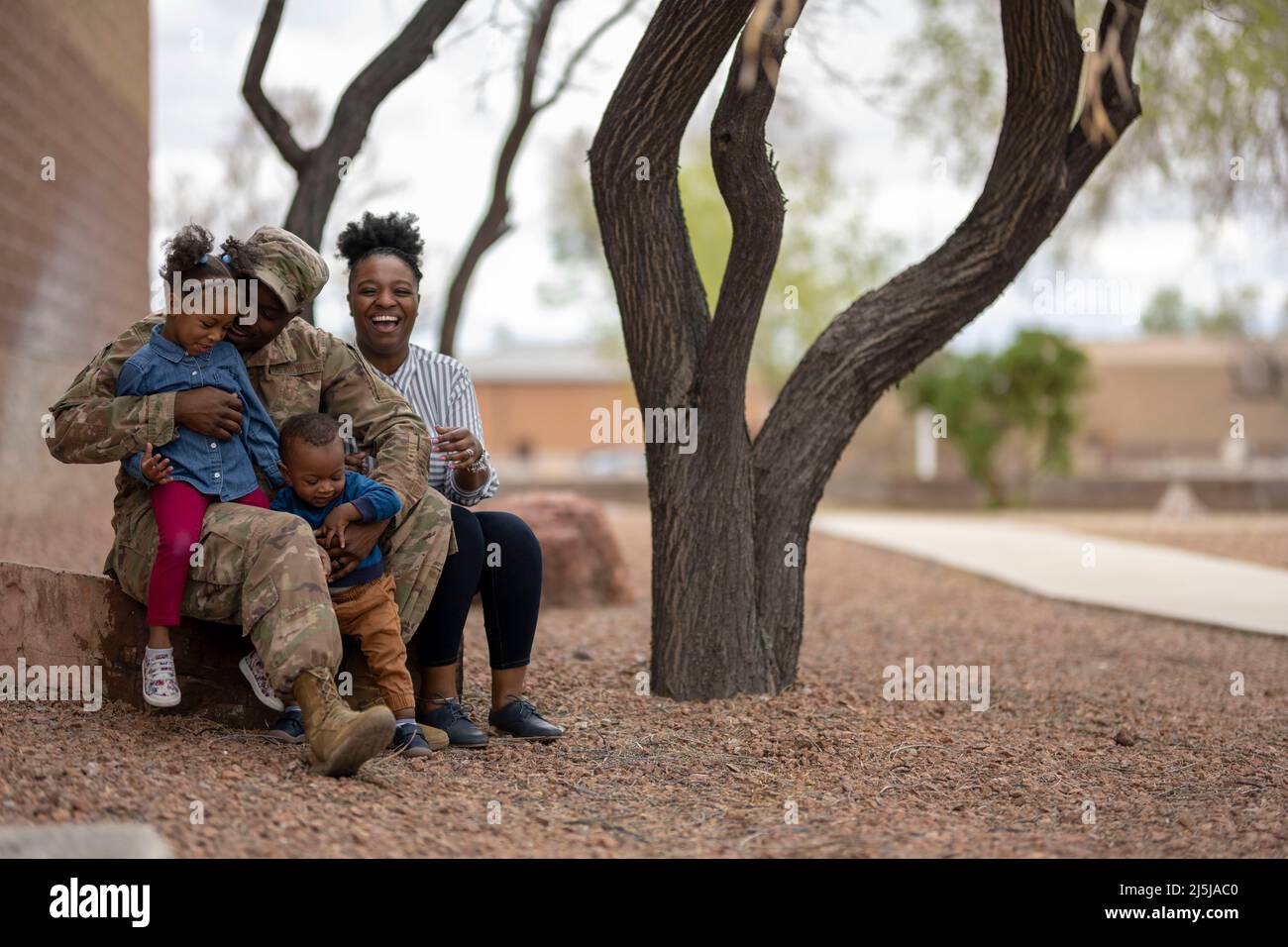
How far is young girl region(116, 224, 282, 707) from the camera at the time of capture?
12.0 ft

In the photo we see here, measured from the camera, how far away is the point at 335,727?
345 cm

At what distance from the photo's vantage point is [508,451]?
119 ft

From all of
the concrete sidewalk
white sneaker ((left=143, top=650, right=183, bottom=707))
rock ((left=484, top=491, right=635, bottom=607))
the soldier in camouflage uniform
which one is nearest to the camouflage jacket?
the soldier in camouflage uniform

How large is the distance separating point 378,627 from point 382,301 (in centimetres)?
115

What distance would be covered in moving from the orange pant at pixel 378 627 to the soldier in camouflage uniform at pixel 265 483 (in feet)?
0.27

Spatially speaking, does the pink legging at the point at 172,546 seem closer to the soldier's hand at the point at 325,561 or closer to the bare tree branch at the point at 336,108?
the soldier's hand at the point at 325,561

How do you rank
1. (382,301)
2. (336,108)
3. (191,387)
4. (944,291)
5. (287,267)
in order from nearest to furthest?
(191,387) < (287,267) < (382,301) < (944,291) < (336,108)

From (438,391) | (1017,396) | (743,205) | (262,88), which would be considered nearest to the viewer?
(438,391)

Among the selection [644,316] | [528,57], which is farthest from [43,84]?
[644,316]

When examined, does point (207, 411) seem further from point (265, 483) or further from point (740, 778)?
point (740, 778)

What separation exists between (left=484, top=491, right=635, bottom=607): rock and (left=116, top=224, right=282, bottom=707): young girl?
4.21 m

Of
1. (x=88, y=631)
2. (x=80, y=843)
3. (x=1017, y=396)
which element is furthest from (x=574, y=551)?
(x=1017, y=396)
